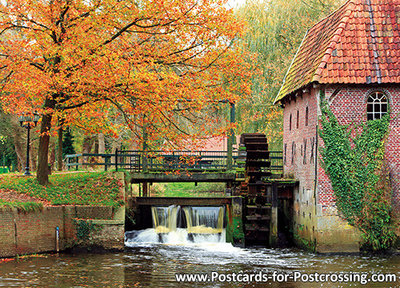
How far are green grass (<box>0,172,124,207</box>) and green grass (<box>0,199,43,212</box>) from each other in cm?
100

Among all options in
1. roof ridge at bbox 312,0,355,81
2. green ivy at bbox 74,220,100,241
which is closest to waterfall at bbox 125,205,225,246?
green ivy at bbox 74,220,100,241

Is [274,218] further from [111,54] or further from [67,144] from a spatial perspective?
[67,144]

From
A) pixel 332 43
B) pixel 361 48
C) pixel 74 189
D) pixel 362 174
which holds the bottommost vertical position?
pixel 74 189

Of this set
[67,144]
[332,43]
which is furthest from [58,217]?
[67,144]

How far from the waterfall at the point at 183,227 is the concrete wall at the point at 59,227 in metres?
3.71

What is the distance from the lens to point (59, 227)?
58.3 ft

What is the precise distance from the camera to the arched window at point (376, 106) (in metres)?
18.6

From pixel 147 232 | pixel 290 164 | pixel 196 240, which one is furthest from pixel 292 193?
pixel 147 232

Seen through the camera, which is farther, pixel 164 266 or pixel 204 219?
pixel 204 219

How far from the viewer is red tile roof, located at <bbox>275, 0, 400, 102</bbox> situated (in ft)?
59.7

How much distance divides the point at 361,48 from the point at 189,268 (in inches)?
356

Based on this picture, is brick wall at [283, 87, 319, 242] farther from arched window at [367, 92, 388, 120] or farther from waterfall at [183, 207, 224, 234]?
waterfall at [183, 207, 224, 234]

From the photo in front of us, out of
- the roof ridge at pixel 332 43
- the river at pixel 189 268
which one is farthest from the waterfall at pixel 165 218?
the roof ridge at pixel 332 43

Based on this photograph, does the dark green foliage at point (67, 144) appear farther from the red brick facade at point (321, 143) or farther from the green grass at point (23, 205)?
the red brick facade at point (321, 143)
